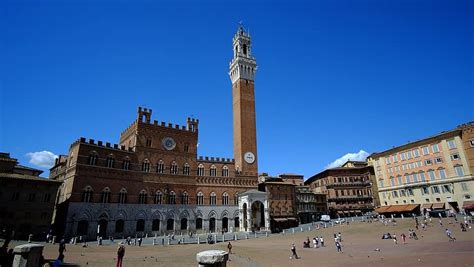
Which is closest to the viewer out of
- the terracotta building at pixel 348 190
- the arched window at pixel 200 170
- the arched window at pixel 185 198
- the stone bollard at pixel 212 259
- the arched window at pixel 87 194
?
the stone bollard at pixel 212 259

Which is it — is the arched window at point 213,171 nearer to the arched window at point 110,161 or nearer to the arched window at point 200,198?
the arched window at point 200,198

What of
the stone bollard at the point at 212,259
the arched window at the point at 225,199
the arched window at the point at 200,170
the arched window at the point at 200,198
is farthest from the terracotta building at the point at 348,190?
the stone bollard at the point at 212,259

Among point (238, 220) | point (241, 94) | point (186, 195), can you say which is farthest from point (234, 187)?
point (241, 94)

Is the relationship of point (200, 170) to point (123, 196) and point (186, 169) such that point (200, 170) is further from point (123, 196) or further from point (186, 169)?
point (123, 196)

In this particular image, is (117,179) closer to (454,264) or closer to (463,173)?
(454,264)

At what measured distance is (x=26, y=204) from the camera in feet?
112

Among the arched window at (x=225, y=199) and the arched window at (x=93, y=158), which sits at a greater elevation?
the arched window at (x=93, y=158)

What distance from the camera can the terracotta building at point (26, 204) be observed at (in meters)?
32.4

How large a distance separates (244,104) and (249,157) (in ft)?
38.2

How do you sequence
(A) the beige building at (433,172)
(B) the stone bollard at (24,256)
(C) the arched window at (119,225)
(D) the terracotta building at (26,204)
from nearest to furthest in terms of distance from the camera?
(B) the stone bollard at (24,256)
(D) the terracotta building at (26,204)
(C) the arched window at (119,225)
(A) the beige building at (433,172)

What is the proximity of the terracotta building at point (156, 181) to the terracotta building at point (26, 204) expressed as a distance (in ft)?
7.05

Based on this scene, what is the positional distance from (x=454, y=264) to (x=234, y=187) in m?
39.6

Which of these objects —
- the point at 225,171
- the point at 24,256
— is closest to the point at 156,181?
the point at 225,171

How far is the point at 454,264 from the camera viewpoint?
1597 centimetres
